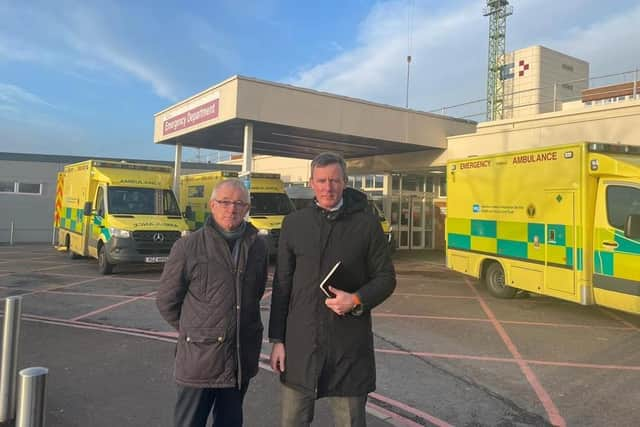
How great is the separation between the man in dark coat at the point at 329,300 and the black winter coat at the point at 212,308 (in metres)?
0.18

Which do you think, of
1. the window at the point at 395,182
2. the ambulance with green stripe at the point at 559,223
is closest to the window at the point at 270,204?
the ambulance with green stripe at the point at 559,223

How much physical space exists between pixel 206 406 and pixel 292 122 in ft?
36.4

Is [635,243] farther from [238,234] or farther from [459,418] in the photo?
[238,234]

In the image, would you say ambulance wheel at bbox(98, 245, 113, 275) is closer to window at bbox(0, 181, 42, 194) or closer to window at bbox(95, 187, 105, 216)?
window at bbox(95, 187, 105, 216)

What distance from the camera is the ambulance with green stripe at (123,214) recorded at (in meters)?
11.6

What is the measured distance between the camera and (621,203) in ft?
24.6

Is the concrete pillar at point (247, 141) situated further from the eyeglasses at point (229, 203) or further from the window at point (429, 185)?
the eyeglasses at point (229, 203)

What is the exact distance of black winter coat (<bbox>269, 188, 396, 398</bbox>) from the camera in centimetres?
248

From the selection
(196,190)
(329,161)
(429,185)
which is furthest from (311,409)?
(429,185)

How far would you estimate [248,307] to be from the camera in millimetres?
2730

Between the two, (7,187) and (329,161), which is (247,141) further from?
(7,187)

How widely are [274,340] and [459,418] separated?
7.70 ft

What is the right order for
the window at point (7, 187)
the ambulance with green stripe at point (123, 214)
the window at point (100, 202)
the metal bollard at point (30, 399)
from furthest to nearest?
1. the window at point (7, 187)
2. the window at point (100, 202)
3. the ambulance with green stripe at point (123, 214)
4. the metal bollard at point (30, 399)

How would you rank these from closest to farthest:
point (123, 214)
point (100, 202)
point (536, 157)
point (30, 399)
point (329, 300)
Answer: point (30, 399)
point (329, 300)
point (536, 157)
point (123, 214)
point (100, 202)
